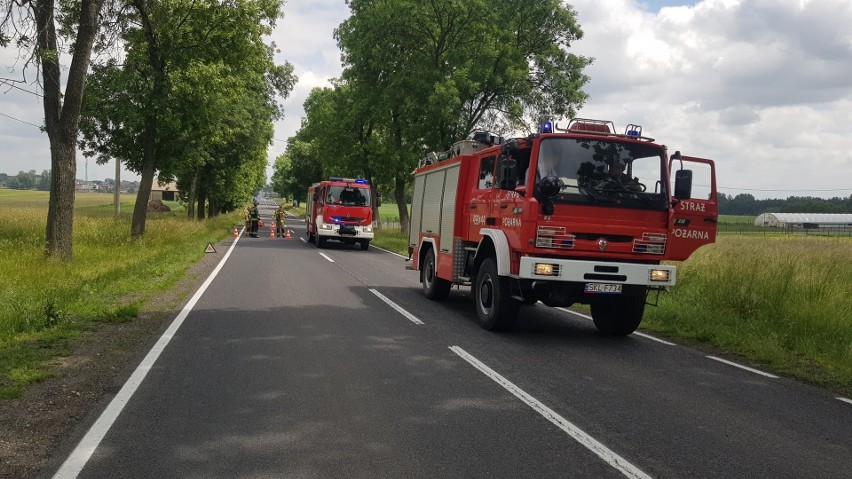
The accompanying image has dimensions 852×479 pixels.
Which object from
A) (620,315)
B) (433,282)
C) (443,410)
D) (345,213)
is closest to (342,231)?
Result: (345,213)

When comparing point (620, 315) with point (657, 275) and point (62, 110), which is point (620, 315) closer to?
point (657, 275)

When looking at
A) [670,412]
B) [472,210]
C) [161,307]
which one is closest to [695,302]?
[472,210]

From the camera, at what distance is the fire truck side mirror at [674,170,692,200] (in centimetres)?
819

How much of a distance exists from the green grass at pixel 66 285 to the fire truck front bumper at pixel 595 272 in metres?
5.36

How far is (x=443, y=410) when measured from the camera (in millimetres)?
5211

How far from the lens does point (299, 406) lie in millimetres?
5207

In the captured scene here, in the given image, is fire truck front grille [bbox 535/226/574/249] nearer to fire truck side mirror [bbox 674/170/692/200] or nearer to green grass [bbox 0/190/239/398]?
fire truck side mirror [bbox 674/170/692/200]

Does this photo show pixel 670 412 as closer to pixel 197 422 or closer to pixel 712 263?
pixel 197 422

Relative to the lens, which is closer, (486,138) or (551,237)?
(551,237)

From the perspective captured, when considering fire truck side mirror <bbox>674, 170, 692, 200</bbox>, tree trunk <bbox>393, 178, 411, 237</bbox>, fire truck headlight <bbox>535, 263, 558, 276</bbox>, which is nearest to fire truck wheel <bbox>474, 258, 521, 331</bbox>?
fire truck headlight <bbox>535, 263, 558, 276</bbox>

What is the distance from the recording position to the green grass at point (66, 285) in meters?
6.75

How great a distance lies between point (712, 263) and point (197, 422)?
39.1ft

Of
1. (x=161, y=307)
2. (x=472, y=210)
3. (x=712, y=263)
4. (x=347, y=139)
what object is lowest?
(x=161, y=307)

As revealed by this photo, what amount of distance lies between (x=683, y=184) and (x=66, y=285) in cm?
1034
